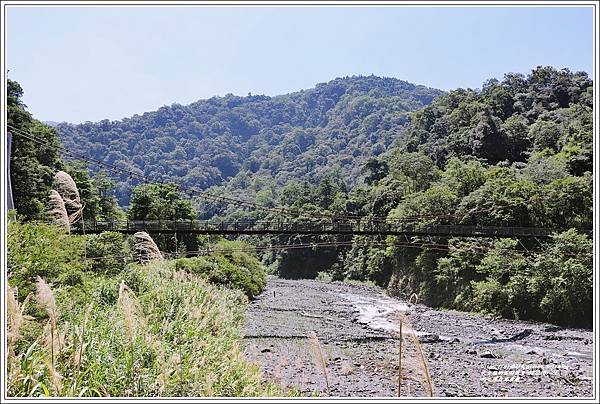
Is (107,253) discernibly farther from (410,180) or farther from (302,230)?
(410,180)

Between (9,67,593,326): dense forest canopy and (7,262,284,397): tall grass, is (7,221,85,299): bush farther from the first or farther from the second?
(9,67,593,326): dense forest canopy

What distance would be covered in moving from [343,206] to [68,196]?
19.6 meters

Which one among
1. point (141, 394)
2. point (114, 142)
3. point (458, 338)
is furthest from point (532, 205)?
point (114, 142)

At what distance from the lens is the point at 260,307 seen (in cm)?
1427

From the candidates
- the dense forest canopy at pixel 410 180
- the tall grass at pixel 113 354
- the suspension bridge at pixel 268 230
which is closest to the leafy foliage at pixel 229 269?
the dense forest canopy at pixel 410 180

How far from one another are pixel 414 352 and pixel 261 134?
4076 cm

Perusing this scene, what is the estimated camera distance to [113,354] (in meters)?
3.22

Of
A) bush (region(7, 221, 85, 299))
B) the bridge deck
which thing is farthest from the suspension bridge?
bush (region(7, 221, 85, 299))

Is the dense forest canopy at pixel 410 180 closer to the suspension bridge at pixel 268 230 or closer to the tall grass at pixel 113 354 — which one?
the suspension bridge at pixel 268 230

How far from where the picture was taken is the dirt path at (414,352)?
6668mm

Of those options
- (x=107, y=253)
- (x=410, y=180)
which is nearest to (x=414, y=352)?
(x=107, y=253)

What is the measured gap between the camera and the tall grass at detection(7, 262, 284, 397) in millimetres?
2535

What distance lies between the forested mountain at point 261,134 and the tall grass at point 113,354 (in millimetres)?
22502

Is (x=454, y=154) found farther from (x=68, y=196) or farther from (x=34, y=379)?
(x=34, y=379)
